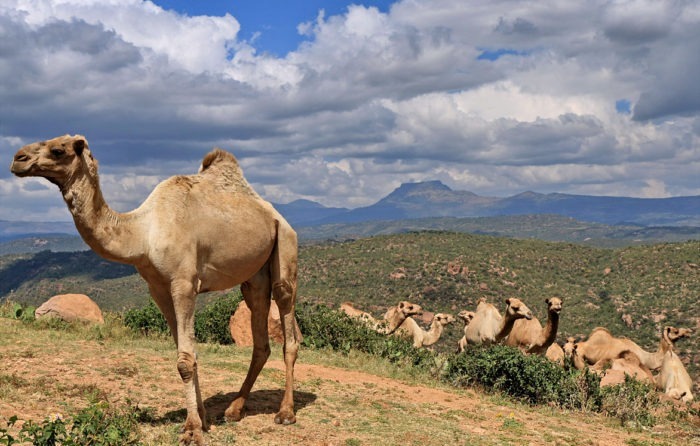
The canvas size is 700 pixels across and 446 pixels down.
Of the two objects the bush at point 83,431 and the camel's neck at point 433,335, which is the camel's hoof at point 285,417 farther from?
the camel's neck at point 433,335

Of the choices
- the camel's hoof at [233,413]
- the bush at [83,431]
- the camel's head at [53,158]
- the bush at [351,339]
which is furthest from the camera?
the bush at [351,339]

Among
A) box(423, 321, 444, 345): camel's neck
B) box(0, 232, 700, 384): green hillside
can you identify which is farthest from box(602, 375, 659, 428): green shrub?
box(0, 232, 700, 384): green hillside

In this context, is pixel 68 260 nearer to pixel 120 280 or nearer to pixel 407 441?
pixel 120 280

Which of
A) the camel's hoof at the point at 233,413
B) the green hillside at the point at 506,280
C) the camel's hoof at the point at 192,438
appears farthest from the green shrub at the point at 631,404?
the green hillside at the point at 506,280

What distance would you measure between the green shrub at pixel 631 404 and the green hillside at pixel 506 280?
22500mm

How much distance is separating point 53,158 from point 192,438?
376 centimetres

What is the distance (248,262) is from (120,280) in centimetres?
8262

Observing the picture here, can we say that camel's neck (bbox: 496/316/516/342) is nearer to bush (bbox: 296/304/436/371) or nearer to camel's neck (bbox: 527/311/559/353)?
camel's neck (bbox: 527/311/559/353)

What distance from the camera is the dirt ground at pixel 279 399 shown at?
8.88 meters

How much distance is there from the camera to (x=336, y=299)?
54.0 m

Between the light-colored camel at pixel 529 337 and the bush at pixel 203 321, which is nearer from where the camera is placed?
the bush at pixel 203 321

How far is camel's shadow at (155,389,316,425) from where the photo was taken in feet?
29.7

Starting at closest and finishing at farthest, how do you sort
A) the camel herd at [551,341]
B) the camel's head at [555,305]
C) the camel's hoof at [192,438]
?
the camel's hoof at [192,438]
the camel's head at [555,305]
the camel herd at [551,341]

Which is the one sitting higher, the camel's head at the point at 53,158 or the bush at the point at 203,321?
the camel's head at the point at 53,158
